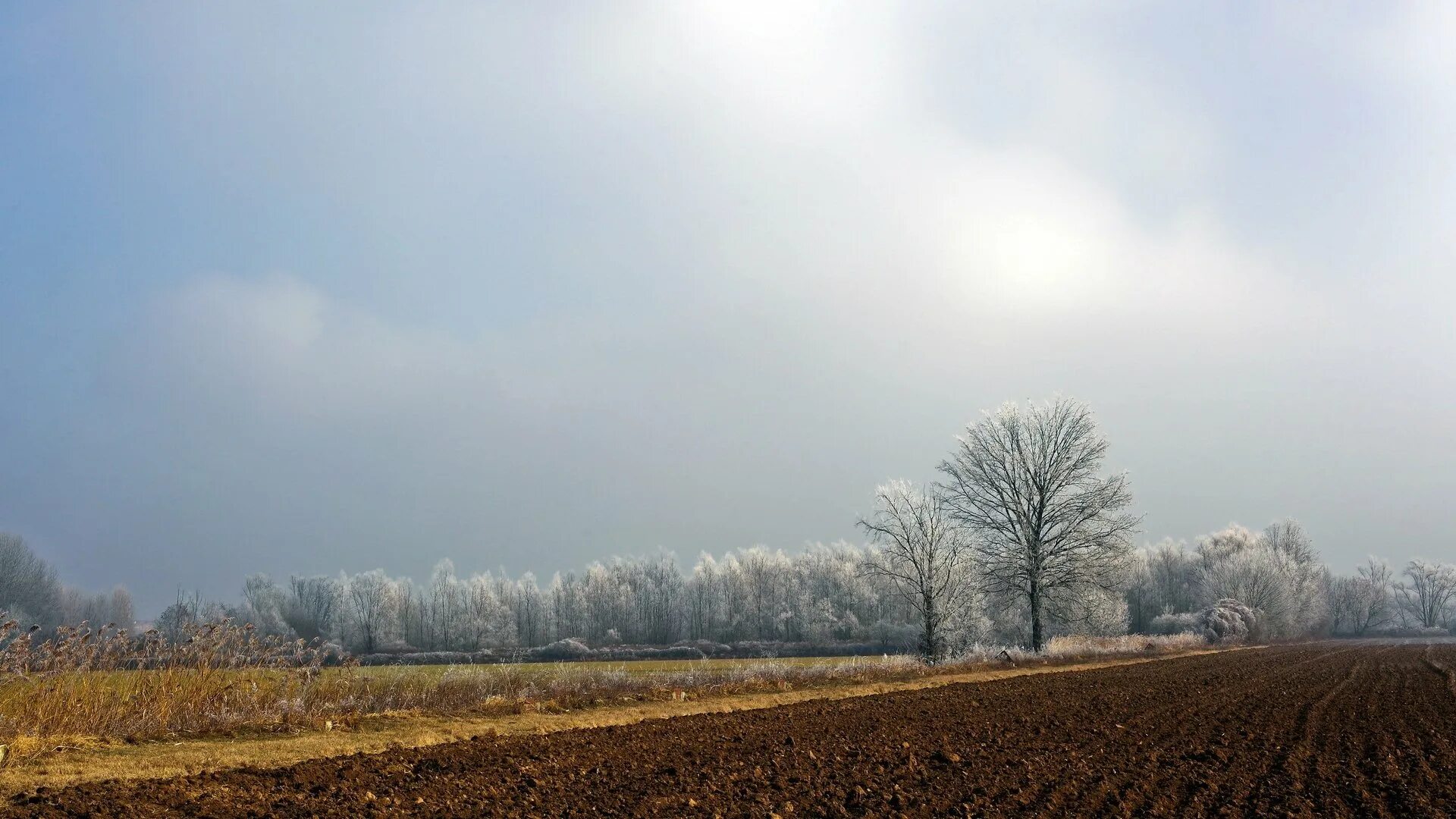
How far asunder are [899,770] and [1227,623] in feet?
211

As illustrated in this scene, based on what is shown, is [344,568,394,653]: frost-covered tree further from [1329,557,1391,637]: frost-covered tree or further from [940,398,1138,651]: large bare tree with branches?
[1329,557,1391,637]: frost-covered tree

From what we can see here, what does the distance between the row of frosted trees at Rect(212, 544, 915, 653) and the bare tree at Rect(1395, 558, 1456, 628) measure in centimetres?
9646

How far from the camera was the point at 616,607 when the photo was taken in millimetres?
115125

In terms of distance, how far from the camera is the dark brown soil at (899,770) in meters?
9.61

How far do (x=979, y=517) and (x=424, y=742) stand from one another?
113 feet

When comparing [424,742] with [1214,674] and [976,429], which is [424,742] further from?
[976,429]

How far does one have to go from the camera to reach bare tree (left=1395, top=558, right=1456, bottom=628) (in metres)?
139

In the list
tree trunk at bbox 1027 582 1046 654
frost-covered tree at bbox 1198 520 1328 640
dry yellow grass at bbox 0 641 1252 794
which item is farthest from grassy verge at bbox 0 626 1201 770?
frost-covered tree at bbox 1198 520 1328 640

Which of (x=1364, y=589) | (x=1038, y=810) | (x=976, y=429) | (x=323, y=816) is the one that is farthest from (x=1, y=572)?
(x=1364, y=589)

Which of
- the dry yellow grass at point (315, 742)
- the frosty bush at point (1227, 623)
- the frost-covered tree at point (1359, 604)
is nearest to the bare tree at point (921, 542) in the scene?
the dry yellow grass at point (315, 742)

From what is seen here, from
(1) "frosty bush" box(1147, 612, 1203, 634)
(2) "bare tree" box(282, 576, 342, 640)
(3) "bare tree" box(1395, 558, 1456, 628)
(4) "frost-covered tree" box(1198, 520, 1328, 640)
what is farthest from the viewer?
(3) "bare tree" box(1395, 558, 1456, 628)

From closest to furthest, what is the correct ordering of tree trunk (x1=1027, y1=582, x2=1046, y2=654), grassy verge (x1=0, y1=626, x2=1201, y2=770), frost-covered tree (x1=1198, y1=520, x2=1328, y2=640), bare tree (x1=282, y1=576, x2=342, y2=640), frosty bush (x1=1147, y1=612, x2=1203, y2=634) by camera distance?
1. grassy verge (x1=0, y1=626, x2=1201, y2=770)
2. tree trunk (x1=1027, y1=582, x2=1046, y2=654)
3. frosty bush (x1=1147, y1=612, x2=1203, y2=634)
4. frost-covered tree (x1=1198, y1=520, x2=1328, y2=640)
5. bare tree (x1=282, y1=576, x2=342, y2=640)

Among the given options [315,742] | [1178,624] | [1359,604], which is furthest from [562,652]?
[1359,604]

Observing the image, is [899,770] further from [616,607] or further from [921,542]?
[616,607]
